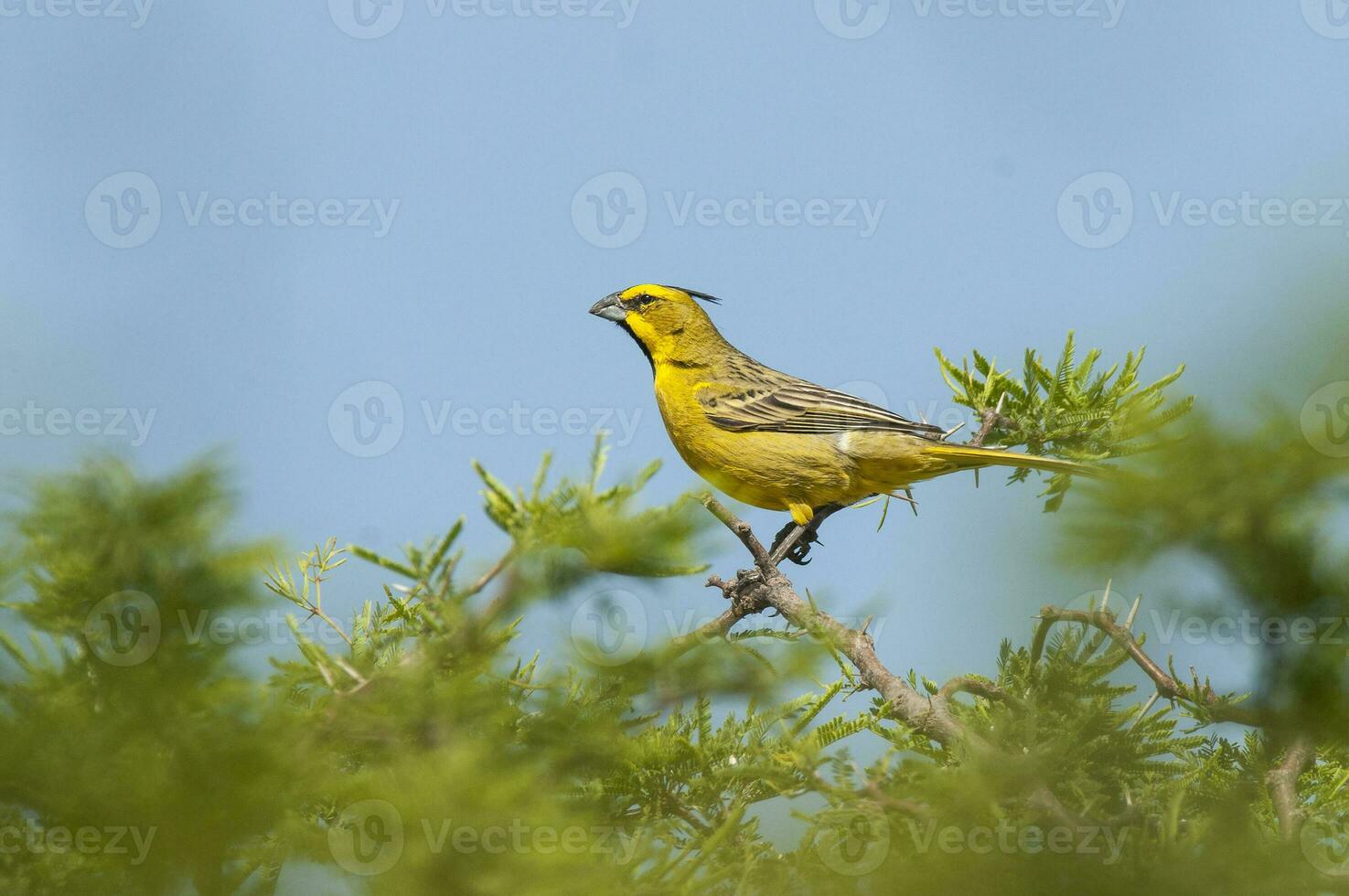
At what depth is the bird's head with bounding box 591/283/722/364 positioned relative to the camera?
8.22m

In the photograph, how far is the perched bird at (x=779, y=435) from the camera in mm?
6520

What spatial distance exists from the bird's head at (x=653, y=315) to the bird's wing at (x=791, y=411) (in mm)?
811

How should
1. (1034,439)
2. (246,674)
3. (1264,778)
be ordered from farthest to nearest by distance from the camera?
1. (1034,439)
2. (1264,778)
3. (246,674)

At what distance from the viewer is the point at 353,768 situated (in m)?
2.02

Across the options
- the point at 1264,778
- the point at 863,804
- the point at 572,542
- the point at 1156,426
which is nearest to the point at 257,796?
the point at 572,542

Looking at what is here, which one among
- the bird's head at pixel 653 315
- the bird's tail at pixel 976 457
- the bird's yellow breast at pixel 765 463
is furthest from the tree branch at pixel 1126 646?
the bird's head at pixel 653 315

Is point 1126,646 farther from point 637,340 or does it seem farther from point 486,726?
point 637,340

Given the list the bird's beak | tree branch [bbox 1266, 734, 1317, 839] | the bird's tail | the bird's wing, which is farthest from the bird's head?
tree branch [bbox 1266, 734, 1317, 839]

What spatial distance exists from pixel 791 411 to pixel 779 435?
0.32 metres

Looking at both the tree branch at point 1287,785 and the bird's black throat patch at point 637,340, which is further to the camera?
the bird's black throat patch at point 637,340

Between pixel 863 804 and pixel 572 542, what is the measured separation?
744 millimetres

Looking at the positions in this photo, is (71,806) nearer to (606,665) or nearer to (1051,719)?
(606,665)

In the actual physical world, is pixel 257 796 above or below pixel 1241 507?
below

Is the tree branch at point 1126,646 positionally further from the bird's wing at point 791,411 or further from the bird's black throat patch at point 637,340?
the bird's black throat patch at point 637,340
